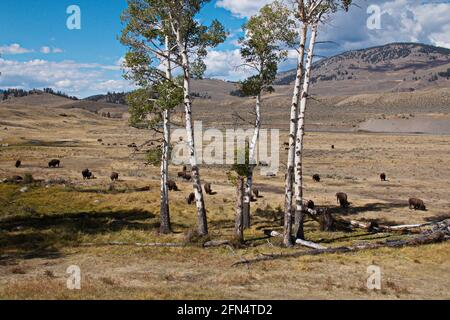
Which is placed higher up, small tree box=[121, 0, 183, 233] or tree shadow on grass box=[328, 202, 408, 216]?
small tree box=[121, 0, 183, 233]

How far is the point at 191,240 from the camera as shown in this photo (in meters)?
22.2

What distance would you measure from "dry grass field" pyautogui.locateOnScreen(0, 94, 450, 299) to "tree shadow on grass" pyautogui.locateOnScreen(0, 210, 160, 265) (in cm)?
6

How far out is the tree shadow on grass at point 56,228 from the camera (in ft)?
70.1

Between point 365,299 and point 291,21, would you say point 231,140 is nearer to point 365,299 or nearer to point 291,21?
point 291,21

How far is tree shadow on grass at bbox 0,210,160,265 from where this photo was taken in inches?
841

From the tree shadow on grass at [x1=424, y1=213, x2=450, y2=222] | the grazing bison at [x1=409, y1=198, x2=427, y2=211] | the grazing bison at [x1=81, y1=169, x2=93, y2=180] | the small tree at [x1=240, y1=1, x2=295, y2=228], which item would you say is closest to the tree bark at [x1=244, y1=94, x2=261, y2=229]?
the small tree at [x1=240, y1=1, x2=295, y2=228]

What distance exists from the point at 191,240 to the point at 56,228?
8735 millimetres

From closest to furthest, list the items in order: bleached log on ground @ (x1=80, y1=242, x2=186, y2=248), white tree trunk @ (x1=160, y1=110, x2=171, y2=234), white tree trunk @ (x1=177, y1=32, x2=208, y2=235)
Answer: bleached log on ground @ (x1=80, y1=242, x2=186, y2=248), white tree trunk @ (x1=177, y1=32, x2=208, y2=235), white tree trunk @ (x1=160, y1=110, x2=171, y2=234)

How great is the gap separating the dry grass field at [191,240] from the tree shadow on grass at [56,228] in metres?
0.06

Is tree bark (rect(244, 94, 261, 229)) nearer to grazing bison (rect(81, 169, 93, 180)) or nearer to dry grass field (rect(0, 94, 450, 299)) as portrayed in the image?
dry grass field (rect(0, 94, 450, 299))

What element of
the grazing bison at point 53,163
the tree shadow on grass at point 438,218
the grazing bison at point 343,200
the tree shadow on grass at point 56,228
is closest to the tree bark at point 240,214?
the tree shadow on grass at point 56,228

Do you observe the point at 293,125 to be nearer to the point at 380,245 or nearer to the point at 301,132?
the point at 301,132
